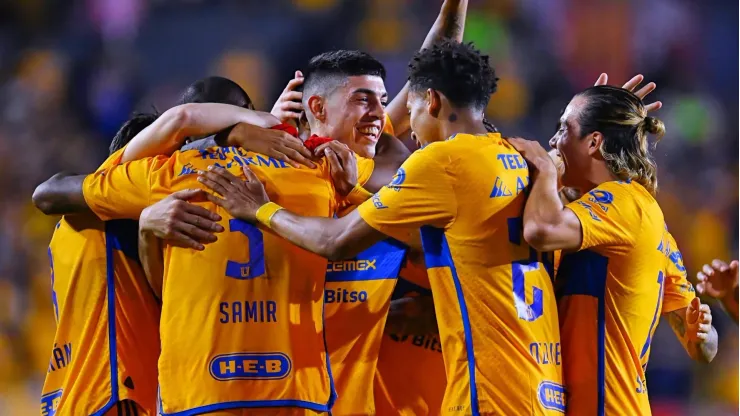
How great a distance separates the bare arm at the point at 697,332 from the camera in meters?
4.20

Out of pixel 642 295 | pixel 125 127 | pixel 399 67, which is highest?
pixel 399 67

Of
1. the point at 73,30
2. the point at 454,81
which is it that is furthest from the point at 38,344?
the point at 454,81

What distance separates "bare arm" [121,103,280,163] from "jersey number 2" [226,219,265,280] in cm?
42

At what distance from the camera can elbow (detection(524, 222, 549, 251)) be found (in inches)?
132

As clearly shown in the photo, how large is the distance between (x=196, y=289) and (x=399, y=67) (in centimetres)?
665

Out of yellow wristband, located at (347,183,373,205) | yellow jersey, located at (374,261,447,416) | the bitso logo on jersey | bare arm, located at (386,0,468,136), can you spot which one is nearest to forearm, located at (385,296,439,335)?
yellow jersey, located at (374,261,447,416)

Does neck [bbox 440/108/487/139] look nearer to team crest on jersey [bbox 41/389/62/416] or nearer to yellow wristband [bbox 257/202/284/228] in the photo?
yellow wristband [bbox 257/202/284/228]

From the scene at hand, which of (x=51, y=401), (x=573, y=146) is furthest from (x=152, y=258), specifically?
(x=573, y=146)

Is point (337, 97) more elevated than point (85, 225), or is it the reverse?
point (337, 97)

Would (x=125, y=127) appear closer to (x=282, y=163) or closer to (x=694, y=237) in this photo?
(x=282, y=163)

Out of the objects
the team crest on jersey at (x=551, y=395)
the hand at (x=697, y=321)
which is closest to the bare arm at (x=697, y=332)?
the hand at (x=697, y=321)

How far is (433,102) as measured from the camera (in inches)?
146

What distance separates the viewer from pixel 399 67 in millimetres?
9953

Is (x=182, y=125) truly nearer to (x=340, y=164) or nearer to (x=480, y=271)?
(x=340, y=164)
